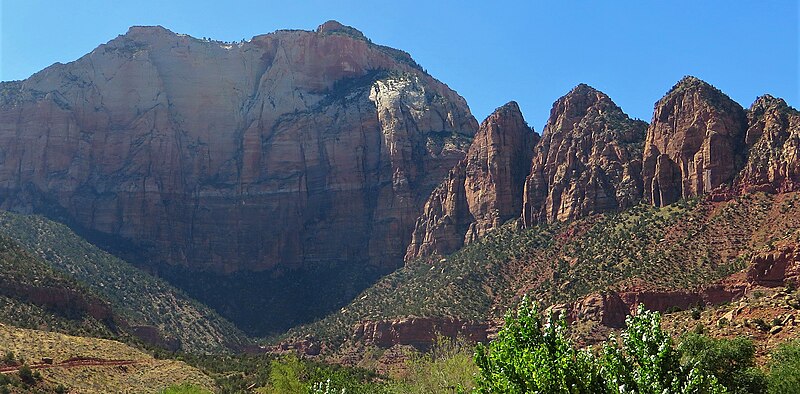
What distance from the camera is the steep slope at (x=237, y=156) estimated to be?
157 meters

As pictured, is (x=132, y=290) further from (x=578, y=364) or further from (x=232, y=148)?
(x=578, y=364)

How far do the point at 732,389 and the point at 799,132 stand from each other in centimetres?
6005

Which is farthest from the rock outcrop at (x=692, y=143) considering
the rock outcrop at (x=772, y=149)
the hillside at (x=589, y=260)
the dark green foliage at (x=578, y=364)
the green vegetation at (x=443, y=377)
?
the dark green foliage at (x=578, y=364)

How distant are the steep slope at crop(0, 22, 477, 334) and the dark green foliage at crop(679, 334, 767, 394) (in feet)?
346

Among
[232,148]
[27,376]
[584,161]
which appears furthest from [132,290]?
[27,376]

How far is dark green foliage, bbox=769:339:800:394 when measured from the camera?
109 ft

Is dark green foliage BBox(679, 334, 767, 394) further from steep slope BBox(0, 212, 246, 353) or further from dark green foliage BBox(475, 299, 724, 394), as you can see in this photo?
steep slope BBox(0, 212, 246, 353)

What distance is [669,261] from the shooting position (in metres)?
82.5

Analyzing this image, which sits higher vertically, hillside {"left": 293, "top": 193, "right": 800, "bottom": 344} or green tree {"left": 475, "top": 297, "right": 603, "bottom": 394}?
hillside {"left": 293, "top": 193, "right": 800, "bottom": 344}

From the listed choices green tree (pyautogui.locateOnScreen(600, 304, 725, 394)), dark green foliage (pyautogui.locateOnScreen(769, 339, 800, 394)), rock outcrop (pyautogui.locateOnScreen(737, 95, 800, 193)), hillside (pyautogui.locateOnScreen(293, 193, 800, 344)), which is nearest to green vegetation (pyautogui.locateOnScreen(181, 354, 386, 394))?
dark green foliage (pyautogui.locateOnScreen(769, 339, 800, 394))

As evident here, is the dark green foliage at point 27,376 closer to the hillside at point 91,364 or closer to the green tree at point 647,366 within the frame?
the hillside at point 91,364

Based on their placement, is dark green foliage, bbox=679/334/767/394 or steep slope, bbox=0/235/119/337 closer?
dark green foliage, bbox=679/334/767/394

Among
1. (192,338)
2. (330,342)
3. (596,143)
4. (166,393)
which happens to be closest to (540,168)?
(596,143)

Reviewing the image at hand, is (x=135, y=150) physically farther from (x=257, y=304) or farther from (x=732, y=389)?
(x=732, y=389)
